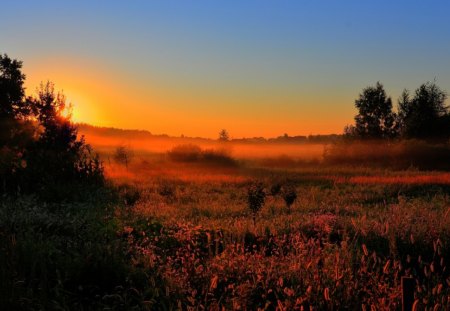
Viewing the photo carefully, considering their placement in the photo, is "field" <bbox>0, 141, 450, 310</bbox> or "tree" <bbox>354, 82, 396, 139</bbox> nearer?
"field" <bbox>0, 141, 450, 310</bbox>

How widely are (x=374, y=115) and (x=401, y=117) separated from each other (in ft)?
10.1

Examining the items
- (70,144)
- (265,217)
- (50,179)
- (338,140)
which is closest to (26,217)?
(265,217)

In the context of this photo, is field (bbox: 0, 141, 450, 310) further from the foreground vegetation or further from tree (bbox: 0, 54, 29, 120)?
tree (bbox: 0, 54, 29, 120)

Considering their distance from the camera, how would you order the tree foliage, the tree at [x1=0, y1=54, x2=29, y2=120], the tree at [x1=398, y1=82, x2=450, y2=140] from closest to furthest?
the tree foliage, the tree at [x1=0, y1=54, x2=29, y2=120], the tree at [x1=398, y1=82, x2=450, y2=140]

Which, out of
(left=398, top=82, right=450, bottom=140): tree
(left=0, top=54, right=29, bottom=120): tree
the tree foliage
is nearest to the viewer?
the tree foliage

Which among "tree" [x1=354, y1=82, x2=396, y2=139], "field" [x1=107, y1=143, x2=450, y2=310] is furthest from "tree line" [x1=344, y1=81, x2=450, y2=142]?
"field" [x1=107, y1=143, x2=450, y2=310]

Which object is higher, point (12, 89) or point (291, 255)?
point (12, 89)

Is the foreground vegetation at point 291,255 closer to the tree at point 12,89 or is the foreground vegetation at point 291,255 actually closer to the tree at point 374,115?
the tree at point 12,89

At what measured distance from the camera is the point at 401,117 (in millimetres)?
56688

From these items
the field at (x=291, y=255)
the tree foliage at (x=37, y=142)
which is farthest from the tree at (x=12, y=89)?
the field at (x=291, y=255)

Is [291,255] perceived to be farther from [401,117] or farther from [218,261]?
[401,117]

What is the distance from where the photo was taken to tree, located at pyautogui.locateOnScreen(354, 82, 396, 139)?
186 ft

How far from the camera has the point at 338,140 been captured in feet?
191

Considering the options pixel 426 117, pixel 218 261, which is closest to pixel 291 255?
pixel 218 261
